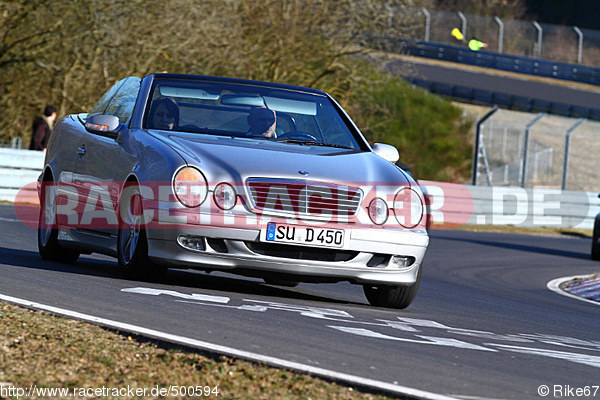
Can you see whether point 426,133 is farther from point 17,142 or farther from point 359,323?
point 359,323

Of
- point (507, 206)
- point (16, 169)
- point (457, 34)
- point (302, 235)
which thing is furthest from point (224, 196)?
point (457, 34)

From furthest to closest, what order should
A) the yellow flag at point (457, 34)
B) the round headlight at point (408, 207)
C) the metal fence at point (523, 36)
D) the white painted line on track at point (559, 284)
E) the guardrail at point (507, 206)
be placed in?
the yellow flag at point (457, 34)
the metal fence at point (523, 36)
the guardrail at point (507, 206)
the white painted line on track at point (559, 284)
the round headlight at point (408, 207)

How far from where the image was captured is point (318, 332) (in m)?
6.04

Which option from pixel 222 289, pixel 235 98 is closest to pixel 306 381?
pixel 222 289

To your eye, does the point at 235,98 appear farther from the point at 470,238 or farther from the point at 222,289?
the point at 470,238

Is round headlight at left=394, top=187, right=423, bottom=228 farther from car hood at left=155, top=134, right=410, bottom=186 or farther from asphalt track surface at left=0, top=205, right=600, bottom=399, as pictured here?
asphalt track surface at left=0, top=205, right=600, bottom=399

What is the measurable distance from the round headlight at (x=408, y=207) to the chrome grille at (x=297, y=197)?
447 millimetres

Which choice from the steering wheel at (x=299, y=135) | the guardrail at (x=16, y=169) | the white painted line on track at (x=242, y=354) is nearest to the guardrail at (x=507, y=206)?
the guardrail at (x=16, y=169)

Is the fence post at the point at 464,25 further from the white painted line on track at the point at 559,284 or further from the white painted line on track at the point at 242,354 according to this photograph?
the white painted line on track at the point at 242,354

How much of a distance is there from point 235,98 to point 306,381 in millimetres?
4305

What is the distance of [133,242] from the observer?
7.66 meters

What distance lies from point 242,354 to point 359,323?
6.00 ft

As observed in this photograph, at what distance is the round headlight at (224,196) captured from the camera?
7.22 m

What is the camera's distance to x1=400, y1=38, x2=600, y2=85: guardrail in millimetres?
52469
